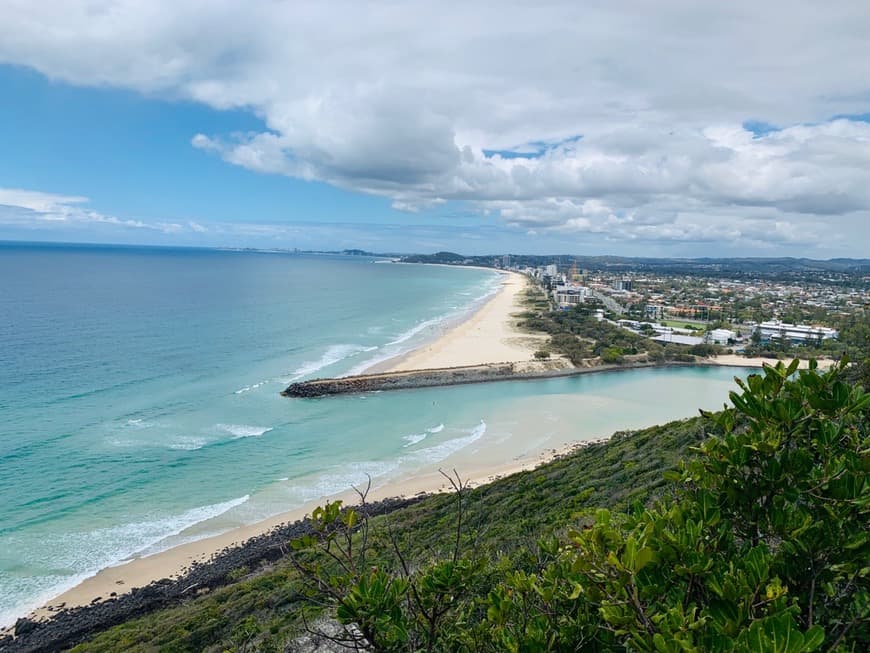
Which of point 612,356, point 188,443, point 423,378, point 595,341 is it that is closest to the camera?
point 188,443

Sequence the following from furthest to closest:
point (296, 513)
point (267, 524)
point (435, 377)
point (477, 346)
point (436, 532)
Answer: point (477, 346), point (435, 377), point (296, 513), point (267, 524), point (436, 532)

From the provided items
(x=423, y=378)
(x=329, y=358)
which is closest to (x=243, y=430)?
(x=423, y=378)

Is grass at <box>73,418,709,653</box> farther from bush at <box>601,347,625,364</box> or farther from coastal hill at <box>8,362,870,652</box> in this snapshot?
bush at <box>601,347,625,364</box>

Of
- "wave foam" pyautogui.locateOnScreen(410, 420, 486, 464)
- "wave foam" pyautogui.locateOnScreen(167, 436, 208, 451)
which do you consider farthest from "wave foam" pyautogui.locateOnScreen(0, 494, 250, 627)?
"wave foam" pyautogui.locateOnScreen(410, 420, 486, 464)

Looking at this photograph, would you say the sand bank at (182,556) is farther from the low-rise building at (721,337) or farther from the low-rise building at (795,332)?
the low-rise building at (795,332)

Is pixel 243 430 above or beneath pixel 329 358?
beneath

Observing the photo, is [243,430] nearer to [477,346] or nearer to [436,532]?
[436,532]

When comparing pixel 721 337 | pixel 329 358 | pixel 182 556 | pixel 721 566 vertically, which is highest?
Result: pixel 721 566

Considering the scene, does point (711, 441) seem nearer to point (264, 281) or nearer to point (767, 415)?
point (767, 415)
